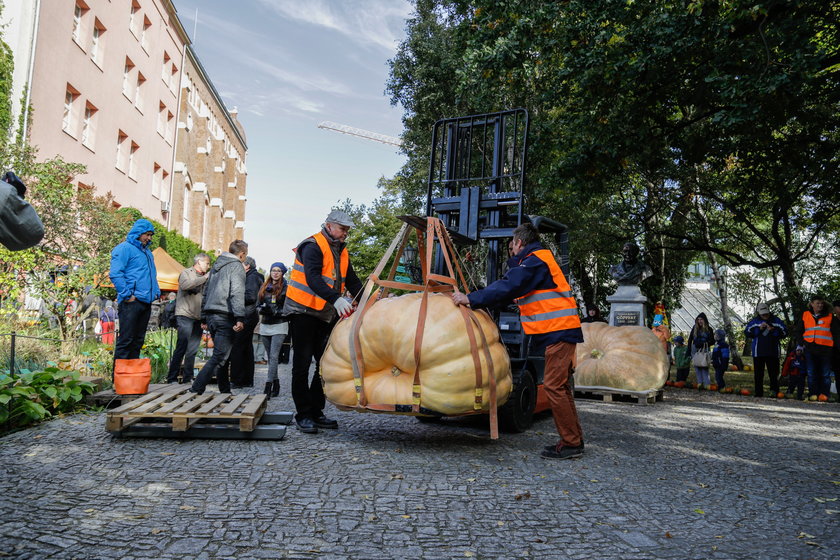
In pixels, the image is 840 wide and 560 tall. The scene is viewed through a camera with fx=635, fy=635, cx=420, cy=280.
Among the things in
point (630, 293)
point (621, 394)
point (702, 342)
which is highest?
point (630, 293)

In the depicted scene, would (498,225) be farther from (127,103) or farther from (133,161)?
(133,161)

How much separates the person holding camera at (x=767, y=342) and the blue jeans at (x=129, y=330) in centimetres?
1170

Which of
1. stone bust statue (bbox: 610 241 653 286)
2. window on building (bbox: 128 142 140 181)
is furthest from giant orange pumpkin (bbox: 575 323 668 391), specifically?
window on building (bbox: 128 142 140 181)

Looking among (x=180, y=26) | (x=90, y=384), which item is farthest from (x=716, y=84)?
(x=180, y=26)

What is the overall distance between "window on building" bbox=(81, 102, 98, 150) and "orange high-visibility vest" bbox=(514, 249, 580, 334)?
20.2 m

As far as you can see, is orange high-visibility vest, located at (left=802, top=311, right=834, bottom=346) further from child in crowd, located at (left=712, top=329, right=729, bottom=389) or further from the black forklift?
the black forklift

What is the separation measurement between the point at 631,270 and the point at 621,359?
3.35 meters

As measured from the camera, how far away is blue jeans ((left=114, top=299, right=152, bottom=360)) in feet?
23.2

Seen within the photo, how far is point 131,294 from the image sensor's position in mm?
7098

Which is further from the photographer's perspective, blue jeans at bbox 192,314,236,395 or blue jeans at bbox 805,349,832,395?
blue jeans at bbox 805,349,832,395

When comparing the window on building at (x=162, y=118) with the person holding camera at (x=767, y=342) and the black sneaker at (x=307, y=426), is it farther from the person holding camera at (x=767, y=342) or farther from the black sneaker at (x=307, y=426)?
the black sneaker at (x=307, y=426)

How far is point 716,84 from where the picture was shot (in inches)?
374

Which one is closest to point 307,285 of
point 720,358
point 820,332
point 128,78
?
point 820,332

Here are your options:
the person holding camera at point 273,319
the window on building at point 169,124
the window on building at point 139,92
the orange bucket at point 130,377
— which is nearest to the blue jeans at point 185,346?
the person holding camera at point 273,319
